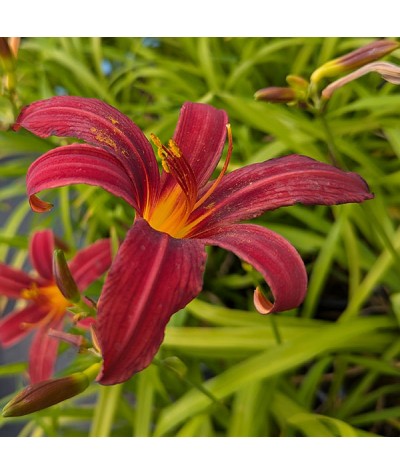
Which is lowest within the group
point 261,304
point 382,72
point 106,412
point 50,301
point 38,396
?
point 106,412

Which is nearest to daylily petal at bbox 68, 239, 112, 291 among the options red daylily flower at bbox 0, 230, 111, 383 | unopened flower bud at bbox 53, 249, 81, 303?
red daylily flower at bbox 0, 230, 111, 383

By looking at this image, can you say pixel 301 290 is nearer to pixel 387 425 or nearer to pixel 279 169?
pixel 279 169

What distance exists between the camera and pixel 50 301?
2.86 feet

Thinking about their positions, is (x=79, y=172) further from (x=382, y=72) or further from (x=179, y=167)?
(x=382, y=72)

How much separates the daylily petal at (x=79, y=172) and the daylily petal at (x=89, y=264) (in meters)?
0.40

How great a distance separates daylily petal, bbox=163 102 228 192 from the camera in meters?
0.50

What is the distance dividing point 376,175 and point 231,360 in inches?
15.5

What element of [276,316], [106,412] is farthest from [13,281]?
[276,316]

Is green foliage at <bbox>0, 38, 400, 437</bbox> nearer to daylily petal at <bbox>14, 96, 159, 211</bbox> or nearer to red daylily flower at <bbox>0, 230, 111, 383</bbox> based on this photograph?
red daylily flower at <bbox>0, 230, 111, 383</bbox>

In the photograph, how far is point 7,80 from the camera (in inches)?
27.5

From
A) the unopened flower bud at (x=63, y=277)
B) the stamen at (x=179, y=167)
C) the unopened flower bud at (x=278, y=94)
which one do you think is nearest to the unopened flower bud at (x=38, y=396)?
the unopened flower bud at (x=63, y=277)

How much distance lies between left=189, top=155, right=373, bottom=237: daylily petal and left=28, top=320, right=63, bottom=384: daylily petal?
428mm

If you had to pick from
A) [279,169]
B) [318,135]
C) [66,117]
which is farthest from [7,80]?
[318,135]

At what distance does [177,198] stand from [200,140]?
2.3 inches
